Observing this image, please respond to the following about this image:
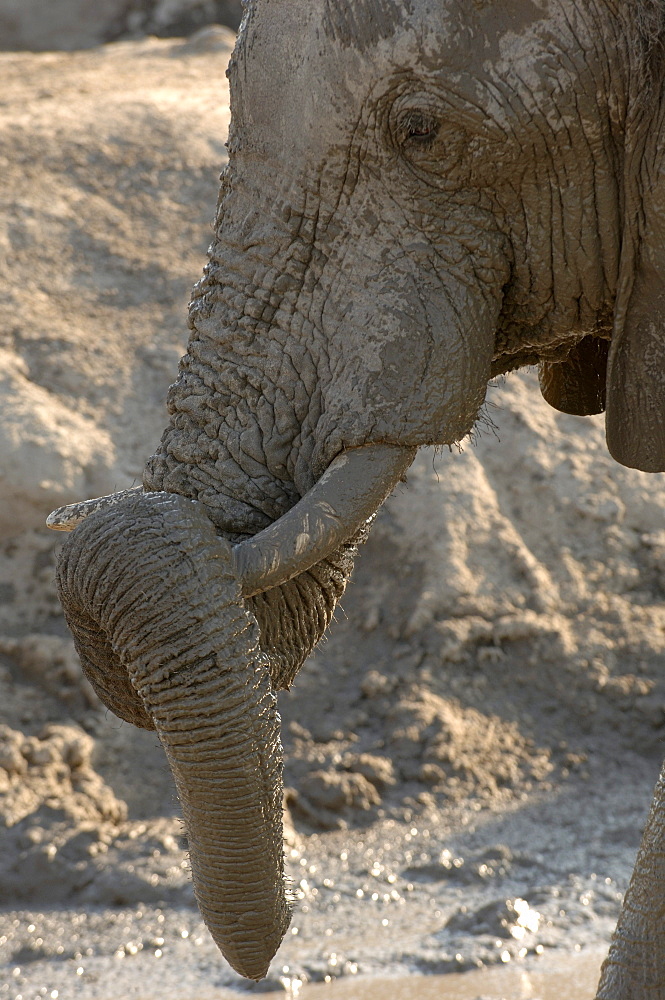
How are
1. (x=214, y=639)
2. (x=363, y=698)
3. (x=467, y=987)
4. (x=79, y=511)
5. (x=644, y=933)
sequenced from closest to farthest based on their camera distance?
(x=214, y=639), (x=644, y=933), (x=79, y=511), (x=467, y=987), (x=363, y=698)

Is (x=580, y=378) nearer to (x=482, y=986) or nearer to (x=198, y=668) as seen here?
(x=198, y=668)

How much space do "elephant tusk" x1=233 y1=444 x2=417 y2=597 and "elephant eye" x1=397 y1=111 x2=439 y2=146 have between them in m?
0.50

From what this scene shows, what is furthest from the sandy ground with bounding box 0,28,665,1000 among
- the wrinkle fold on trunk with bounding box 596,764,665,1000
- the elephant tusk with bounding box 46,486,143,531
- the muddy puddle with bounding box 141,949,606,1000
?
the elephant tusk with bounding box 46,486,143,531

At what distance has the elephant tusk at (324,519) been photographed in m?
2.24

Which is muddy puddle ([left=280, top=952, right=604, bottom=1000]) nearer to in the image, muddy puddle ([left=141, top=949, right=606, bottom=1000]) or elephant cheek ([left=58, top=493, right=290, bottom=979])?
muddy puddle ([left=141, top=949, right=606, bottom=1000])

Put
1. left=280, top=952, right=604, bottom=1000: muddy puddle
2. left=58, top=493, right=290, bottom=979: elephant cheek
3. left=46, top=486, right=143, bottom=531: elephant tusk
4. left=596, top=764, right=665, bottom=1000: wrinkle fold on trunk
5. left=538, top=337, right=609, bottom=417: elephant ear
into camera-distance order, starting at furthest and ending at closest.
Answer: left=280, top=952, right=604, bottom=1000: muddy puddle < left=538, top=337, right=609, bottom=417: elephant ear < left=46, top=486, right=143, bottom=531: elephant tusk < left=596, top=764, right=665, bottom=1000: wrinkle fold on trunk < left=58, top=493, right=290, bottom=979: elephant cheek

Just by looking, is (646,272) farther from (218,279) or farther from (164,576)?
(164,576)

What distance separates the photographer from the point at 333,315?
2.40 meters

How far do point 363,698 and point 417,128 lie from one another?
294 centimetres

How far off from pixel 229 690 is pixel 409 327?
2.17ft

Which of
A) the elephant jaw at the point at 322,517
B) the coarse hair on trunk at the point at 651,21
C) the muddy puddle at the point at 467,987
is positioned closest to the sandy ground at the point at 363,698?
the muddy puddle at the point at 467,987

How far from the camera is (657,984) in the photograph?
7.56 feet

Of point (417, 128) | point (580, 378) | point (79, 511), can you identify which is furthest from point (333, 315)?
point (580, 378)

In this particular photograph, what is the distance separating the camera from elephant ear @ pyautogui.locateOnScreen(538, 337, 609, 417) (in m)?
3.01
